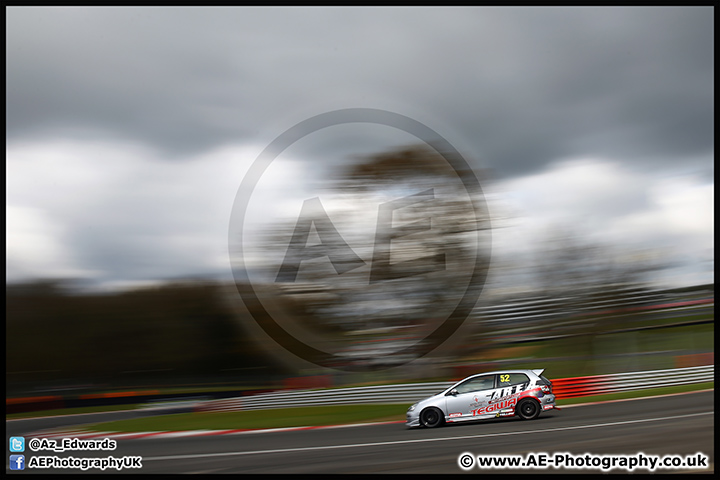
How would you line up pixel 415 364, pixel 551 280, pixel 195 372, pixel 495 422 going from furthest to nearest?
pixel 195 372 → pixel 551 280 → pixel 415 364 → pixel 495 422

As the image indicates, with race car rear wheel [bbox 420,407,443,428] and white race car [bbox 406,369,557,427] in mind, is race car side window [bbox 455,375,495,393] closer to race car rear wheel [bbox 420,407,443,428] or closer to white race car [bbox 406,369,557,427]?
white race car [bbox 406,369,557,427]

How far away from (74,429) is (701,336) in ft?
65.4

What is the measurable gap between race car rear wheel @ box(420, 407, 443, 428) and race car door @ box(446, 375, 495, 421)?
0.65 ft

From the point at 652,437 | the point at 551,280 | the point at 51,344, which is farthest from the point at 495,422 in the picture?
the point at 51,344

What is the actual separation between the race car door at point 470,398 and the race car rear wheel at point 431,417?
20 centimetres

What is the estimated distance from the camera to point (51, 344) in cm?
1579

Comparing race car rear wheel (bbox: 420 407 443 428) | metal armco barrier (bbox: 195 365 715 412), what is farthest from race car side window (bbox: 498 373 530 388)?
metal armco barrier (bbox: 195 365 715 412)

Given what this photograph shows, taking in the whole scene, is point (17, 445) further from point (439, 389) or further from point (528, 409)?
point (439, 389)

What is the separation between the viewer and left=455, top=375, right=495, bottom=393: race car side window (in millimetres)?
9203

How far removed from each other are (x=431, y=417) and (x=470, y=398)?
34.8 inches

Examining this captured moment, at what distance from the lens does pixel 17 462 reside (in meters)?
7.49

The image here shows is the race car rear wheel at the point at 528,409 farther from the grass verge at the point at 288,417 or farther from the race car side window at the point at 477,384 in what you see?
the grass verge at the point at 288,417

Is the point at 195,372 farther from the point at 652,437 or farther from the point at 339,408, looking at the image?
the point at 652,437

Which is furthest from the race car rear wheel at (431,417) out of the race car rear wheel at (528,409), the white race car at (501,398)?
the race car rear wheel at (528,409)
